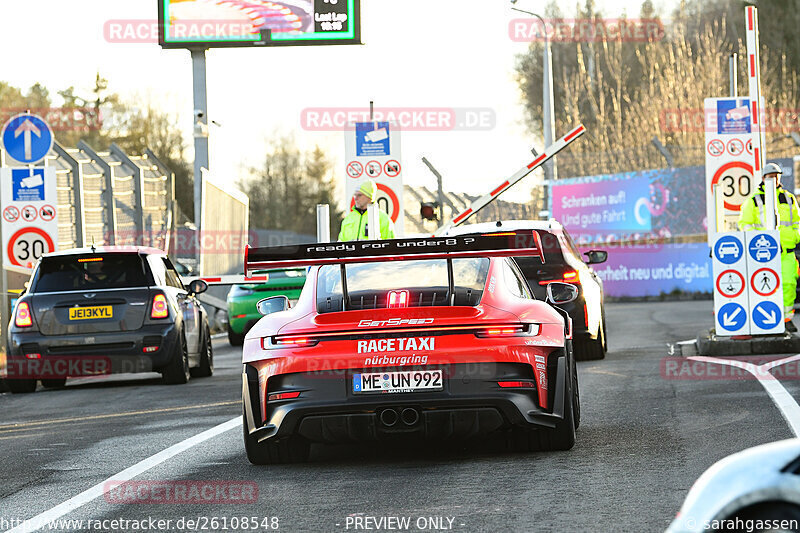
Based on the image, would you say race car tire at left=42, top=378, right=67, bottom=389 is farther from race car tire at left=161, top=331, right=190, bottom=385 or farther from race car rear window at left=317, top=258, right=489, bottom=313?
race car rear window at left=317, top=258, right=489, bottom=313

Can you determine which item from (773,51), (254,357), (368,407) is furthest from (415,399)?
(773,51)

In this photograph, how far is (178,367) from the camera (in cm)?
1531

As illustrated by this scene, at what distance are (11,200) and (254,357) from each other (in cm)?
1088

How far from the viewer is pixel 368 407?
26.6 ft

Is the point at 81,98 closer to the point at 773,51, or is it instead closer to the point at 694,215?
the point at 773,51

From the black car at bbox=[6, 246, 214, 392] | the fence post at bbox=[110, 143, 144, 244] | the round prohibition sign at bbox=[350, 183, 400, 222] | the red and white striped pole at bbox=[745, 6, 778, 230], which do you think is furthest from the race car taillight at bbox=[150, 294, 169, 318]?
the fence post at bbox=[110, 143, 144, 244]

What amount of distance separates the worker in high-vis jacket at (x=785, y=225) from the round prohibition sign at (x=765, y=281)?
1.66 feet

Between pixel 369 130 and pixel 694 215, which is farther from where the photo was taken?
pixel 694 215

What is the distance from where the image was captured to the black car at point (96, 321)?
15.0 m
